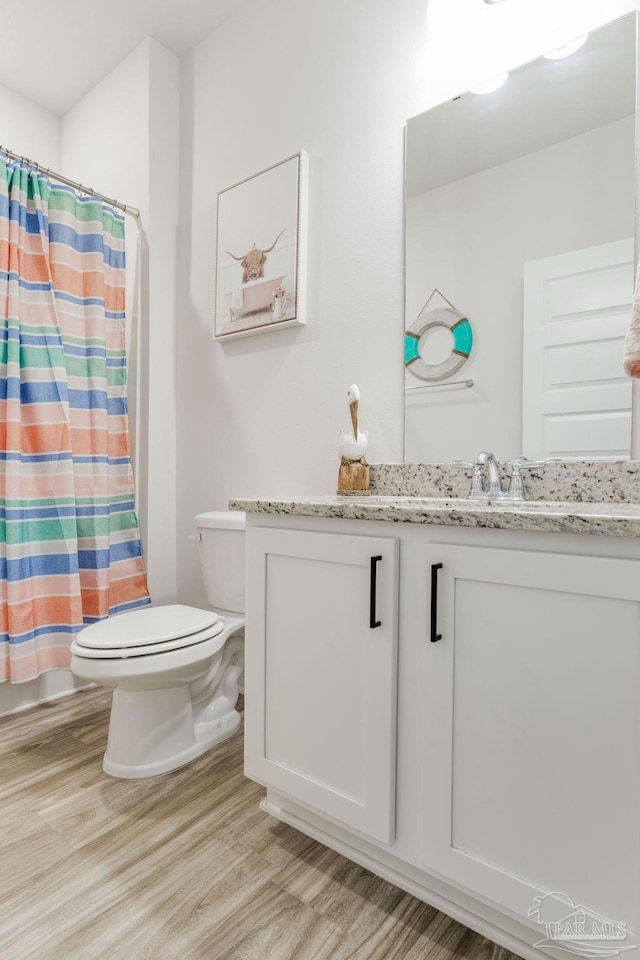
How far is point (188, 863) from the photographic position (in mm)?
1242

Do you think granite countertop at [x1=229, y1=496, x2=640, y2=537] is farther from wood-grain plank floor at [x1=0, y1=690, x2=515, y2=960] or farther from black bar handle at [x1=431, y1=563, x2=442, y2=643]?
wood-grain plank floor at [x1=0, y1=690, x2=515, y2=960]

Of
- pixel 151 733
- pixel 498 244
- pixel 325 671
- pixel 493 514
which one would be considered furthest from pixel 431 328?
pixel 151 733

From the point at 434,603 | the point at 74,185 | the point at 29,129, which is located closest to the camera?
the point at 434,603

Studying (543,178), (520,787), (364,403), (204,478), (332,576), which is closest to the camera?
(520,787)

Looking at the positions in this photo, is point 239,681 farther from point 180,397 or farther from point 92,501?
point 180,397

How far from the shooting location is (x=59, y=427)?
2.00 m

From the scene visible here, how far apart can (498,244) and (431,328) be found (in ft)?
0.94

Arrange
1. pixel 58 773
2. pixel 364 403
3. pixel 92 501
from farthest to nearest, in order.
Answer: pixel 92 501 → pixel 364 403 → pixel 58 773

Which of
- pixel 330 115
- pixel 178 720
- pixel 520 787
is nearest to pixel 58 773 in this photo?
pixel 178 720

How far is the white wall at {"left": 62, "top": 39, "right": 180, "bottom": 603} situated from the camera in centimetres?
232

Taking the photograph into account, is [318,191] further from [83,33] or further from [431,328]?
[83,33]

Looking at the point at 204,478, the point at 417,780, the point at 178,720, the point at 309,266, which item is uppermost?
the point at 309,266

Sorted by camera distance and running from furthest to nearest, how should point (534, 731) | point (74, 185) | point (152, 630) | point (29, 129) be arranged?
point (29, 129) → point (74, 185) → point (152, 630) → point (534, 731)

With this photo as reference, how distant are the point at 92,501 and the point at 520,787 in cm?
179
